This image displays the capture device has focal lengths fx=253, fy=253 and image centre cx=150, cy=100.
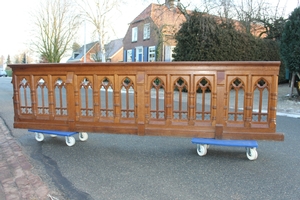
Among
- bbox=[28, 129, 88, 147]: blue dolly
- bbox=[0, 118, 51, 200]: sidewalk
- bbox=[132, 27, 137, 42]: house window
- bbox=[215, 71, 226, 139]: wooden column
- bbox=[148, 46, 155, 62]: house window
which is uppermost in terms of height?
bbox=[132, 27, 137, 42]: house window

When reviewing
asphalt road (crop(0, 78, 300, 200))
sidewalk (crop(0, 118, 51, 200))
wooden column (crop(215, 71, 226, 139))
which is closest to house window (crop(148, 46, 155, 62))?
asphalt road (crop(0, 78, 300, 200))

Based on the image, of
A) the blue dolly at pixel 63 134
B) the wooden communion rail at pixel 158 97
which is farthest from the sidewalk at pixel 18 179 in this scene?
the wooden communion rail at pixel 158 97

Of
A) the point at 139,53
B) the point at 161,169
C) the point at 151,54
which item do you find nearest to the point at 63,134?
the point at 161,169

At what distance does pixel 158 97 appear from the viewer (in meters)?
4.32

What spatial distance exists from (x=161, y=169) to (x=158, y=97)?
4.00 feet

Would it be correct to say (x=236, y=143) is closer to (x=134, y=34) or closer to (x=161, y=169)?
(x=161, y=169)

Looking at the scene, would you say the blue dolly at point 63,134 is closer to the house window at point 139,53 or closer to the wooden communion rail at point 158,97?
the wooden communion rail at point 158,97

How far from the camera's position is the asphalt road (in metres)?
3.03

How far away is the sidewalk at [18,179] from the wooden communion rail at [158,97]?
59 centimetres

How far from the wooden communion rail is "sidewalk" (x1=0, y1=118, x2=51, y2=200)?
593mm

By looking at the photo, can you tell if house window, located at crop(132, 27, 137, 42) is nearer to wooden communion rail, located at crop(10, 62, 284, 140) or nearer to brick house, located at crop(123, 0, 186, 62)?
brick house, located at crop(123, 0, 186, 62)

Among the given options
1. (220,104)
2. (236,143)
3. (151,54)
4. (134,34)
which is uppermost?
(134,34)

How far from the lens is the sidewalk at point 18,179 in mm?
2996

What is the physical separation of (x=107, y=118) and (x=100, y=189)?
153cm
